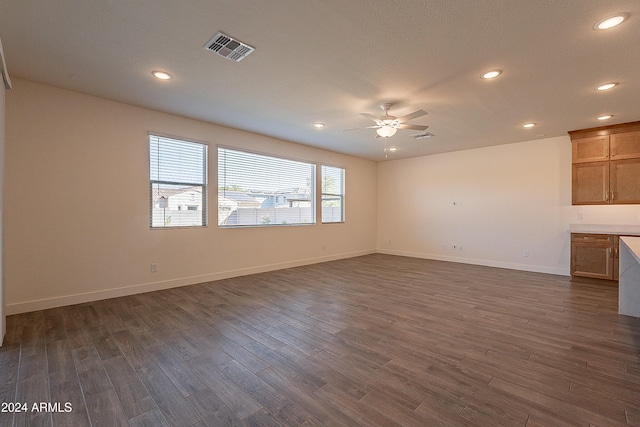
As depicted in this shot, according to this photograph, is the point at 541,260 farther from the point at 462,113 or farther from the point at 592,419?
the point at 592,419

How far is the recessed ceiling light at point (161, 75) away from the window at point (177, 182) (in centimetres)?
139

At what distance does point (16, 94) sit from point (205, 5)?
3.00m

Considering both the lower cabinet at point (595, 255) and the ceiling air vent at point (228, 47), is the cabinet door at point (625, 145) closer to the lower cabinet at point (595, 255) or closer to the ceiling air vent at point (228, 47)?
the lower cabinet at point (595, 255)

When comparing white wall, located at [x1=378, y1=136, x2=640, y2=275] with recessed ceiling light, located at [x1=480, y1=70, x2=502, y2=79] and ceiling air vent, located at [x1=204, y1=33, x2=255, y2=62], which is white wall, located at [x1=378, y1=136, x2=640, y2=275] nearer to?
recessed ceiling light, located at [x1=480, y1=70, x2=502, y2=79]

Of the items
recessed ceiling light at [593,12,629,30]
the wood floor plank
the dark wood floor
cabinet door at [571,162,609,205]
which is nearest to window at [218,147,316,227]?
the dark wood floor

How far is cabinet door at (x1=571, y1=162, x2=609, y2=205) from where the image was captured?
4.97m

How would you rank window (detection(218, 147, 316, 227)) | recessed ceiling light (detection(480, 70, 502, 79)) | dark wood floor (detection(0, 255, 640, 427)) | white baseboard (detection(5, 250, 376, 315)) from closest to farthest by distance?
dark wood floor (detection(0, 255, 640, 427))
recessed ceiling light (detection(480, 70, 502, 79))
white baseboard (detection(5, 250, 376, 315))
window (detection(218, 147, 316, 227))

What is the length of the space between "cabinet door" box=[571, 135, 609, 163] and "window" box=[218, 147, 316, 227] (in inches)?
206

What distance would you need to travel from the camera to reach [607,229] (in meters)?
4.88

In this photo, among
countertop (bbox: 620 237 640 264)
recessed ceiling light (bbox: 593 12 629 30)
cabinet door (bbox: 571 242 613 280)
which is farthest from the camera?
cabinet door (bbox: 571 242 613 280)

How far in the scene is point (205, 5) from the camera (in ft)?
6.86

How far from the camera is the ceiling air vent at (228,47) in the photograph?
8.17 feet

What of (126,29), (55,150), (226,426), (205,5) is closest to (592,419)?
(226,426)

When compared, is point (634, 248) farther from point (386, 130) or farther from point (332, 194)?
point (332, 194)
